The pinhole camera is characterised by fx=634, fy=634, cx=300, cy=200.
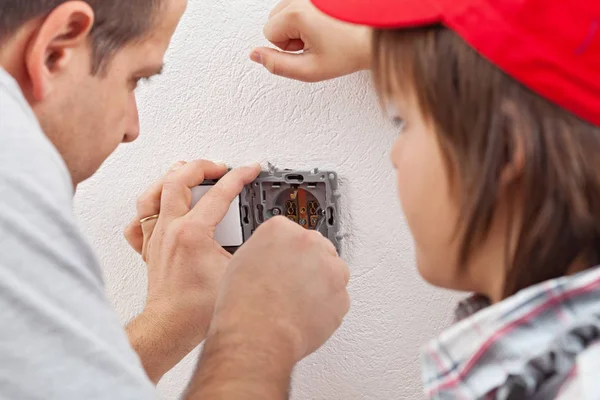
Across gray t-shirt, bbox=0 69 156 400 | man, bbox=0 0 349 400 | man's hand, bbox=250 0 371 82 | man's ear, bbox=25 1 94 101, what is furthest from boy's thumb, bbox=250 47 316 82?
gray t-shirt, bbox=0 69 156 400

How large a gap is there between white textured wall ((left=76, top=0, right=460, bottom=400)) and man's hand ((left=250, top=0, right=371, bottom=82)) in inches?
1.5

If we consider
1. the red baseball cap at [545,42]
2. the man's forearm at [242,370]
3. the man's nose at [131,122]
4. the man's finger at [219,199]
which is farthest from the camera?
the man's finger at [219,199]

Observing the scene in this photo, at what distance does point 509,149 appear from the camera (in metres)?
0.46

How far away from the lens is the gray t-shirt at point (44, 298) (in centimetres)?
46

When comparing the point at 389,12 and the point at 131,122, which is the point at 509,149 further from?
the point at 131,122

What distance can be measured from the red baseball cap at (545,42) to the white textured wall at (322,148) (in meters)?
0.33

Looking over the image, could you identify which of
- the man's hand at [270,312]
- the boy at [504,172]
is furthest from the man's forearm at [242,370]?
the boy at [504,172]

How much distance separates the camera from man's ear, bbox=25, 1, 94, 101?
0.56m

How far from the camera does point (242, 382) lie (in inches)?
22.2

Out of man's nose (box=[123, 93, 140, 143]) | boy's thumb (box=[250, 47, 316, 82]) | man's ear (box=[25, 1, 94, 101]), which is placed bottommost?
man's nose (box=[123, 93, 140, 143])

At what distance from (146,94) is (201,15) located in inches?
5.5

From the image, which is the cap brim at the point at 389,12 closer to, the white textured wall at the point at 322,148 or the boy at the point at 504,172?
the boy at the point at 504,172

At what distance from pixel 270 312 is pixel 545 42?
34cm

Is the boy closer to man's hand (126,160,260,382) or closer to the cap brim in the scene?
the cap brim
